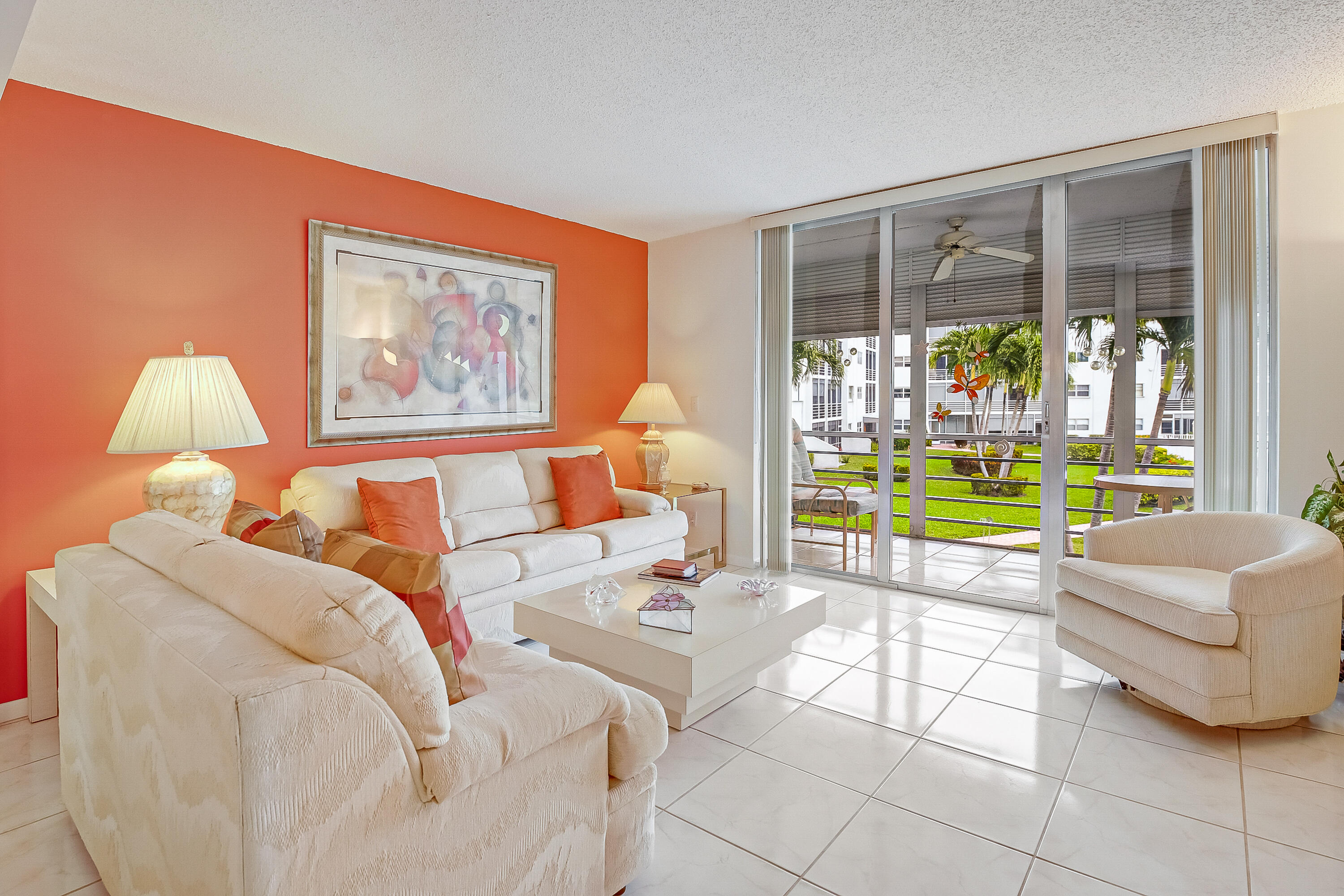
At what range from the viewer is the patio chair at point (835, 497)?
185 inches

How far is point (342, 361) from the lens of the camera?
12.1 feet

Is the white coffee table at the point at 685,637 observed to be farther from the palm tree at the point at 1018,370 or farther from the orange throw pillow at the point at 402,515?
the palm tree at the point at 1018,370

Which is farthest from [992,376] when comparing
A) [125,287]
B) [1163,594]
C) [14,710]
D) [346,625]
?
[14,710]

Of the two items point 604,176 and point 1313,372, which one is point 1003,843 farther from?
point 604,176

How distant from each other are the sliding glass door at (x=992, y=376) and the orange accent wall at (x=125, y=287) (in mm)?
2353

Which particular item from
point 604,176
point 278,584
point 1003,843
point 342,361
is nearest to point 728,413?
point 604,176

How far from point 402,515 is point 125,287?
59.4 inches

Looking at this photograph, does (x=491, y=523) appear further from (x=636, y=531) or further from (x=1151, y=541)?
(x=1151, y=541)

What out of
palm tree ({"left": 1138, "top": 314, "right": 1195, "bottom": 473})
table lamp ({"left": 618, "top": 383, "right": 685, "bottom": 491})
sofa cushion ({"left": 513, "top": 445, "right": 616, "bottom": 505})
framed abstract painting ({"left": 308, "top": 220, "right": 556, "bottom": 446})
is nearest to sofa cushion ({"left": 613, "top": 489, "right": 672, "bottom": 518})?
sofa cushion ({"left": 513, "top": 445, "right": 616, "bottom": 505})

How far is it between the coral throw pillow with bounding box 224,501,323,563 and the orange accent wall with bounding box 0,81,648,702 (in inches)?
60.1

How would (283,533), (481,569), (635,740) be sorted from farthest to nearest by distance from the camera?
(481,569)
(283,533)
(635,740)

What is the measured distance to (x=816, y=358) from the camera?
15.8ft

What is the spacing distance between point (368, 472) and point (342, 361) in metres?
0.65

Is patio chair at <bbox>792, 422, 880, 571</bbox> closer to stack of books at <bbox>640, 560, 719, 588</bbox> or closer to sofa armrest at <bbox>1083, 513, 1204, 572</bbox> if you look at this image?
sofa armrest at <bbox>1083, 513, 1204, 572</bbox>
